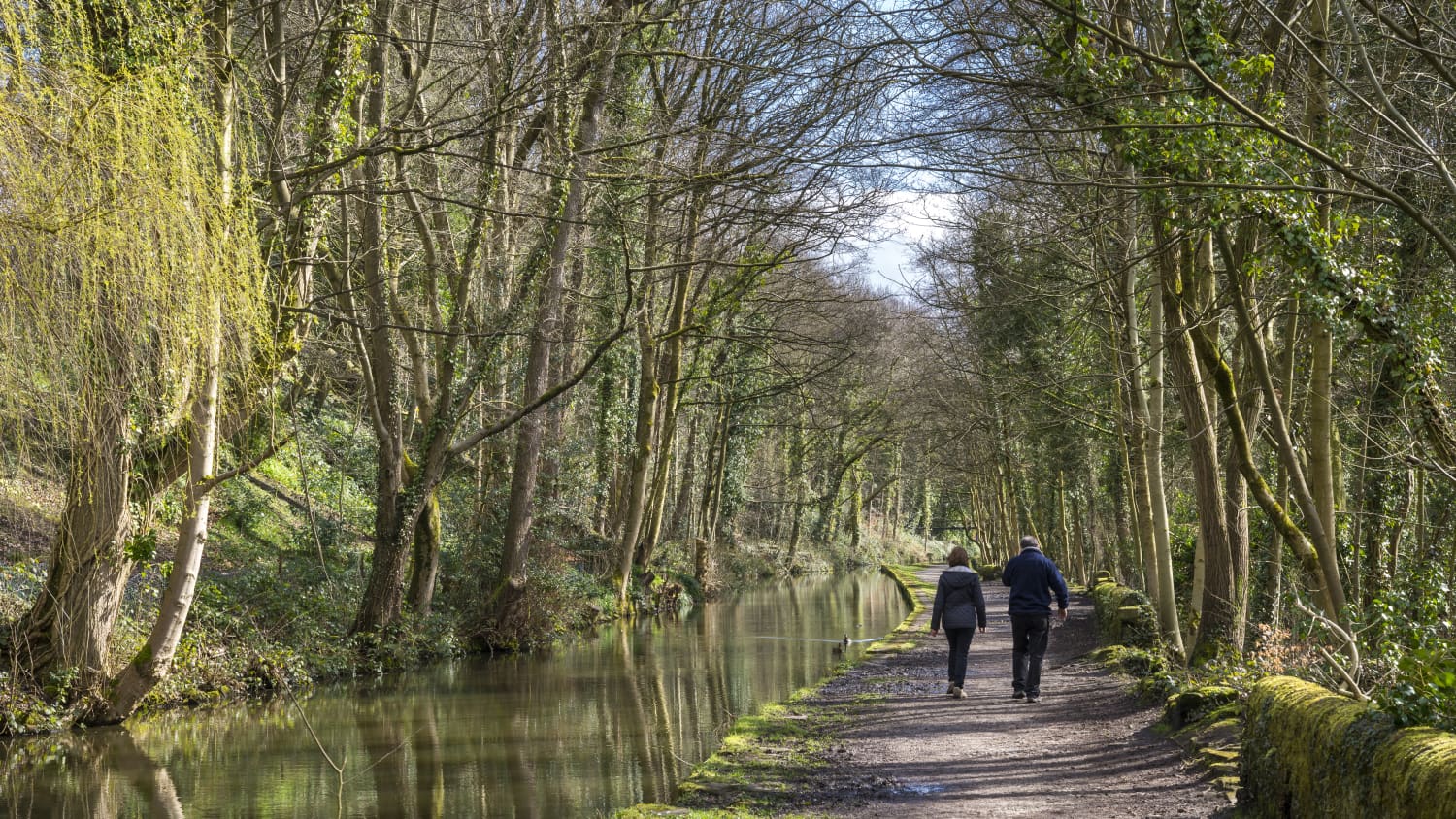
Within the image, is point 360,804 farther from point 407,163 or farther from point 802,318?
point 802,318

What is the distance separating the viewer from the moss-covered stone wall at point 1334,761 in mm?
4246

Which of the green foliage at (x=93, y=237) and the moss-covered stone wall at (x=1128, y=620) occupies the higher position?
the green foliage at (x=93, y=237)

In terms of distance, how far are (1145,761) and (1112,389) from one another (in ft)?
40.5

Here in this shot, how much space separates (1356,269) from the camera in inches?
285

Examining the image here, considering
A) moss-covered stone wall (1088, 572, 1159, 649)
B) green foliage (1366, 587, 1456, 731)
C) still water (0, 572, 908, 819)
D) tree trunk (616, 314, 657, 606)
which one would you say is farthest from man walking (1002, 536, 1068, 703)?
tree trunk (616, 314, 657, 606)

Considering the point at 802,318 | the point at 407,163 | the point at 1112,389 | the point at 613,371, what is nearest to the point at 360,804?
the point at 407,163

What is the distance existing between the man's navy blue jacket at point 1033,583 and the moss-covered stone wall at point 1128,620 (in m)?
3.55

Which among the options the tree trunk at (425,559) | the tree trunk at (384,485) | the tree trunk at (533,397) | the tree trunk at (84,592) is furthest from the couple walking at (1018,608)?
the tree trunk at (425,559)

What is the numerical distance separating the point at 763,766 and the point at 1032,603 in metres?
4.34

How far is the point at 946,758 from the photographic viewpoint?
8.88m

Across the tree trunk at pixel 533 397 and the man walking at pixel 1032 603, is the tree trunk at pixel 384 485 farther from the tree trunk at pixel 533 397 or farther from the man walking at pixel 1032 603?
the man walking at pixel 1032 603

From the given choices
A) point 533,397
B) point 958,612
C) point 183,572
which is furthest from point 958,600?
point 533,397

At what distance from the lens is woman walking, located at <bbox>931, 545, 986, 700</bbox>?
39.8 feet

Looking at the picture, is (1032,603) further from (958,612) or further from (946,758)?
(946,758)
